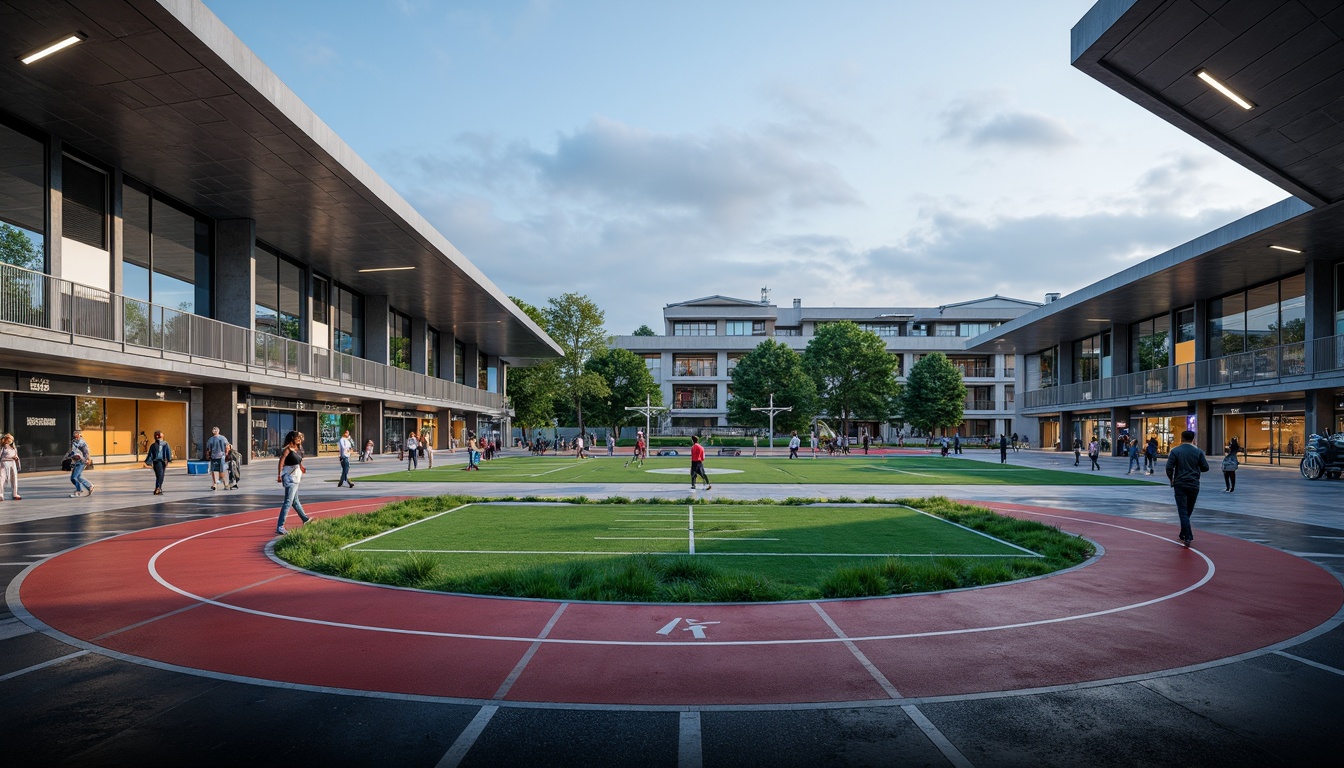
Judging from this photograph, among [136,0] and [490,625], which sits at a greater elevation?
[136,0]

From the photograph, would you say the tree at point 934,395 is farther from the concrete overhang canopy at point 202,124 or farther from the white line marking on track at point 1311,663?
the white line marking on track at point 1311,663

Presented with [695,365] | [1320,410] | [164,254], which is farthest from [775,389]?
[164,254]

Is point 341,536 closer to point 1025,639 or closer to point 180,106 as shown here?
point 1025,639

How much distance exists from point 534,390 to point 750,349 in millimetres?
31883

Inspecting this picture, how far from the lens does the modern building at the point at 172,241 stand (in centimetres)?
1709

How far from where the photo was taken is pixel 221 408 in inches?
1179

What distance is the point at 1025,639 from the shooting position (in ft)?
24.5

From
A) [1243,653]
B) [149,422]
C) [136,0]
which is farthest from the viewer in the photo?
[149,422]

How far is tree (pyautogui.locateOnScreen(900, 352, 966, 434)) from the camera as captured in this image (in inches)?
3100

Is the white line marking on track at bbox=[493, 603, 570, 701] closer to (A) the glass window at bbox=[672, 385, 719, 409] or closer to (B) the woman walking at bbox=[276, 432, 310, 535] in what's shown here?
(B) the woman walking at bbox=[276, 432, 310, 535]

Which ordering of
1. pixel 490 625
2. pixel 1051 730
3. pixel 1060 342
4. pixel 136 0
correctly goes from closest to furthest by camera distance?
pixel 1051 730 → pixel 490 625 → pixel 136 0 → pixel 1060 342

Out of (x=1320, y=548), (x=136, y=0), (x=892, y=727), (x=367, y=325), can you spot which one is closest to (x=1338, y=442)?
(x=1320, y=548)

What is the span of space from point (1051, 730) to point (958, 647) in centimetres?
191

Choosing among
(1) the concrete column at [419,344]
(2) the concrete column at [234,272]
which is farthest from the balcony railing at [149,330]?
(1) the concrete column at [419,344]
